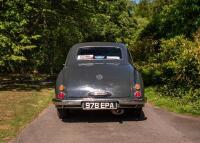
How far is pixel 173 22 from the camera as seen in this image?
55.7 ft

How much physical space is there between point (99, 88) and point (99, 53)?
170cm

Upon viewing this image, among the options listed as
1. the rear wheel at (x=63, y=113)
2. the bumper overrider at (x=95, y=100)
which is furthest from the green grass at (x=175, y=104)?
the rear wheel at (x=63, y=113)

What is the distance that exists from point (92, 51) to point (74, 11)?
8.46 metres

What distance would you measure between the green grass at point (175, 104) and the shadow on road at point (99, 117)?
1021mm

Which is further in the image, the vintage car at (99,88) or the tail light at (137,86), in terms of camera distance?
the tail light at (137,86)

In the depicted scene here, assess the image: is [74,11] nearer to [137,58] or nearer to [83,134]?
[137,58]

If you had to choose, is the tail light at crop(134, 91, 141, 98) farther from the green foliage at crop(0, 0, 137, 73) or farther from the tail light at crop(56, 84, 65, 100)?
the green foliage at crop(0, 0, 137, 73)

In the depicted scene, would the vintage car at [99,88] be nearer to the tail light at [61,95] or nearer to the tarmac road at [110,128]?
the tail light at [61,95]

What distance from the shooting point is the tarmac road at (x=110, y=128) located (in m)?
7.68

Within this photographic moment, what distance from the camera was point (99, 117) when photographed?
33.1 feet

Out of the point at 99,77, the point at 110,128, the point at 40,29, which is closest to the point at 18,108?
the point at 99,77

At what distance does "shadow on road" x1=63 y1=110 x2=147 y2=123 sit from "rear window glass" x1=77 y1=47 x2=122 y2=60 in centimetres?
132

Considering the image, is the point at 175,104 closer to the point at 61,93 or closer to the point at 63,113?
the point at 63,113

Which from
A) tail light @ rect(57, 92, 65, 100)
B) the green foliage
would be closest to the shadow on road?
tail light @ rect(57, 92, 65, 100)
